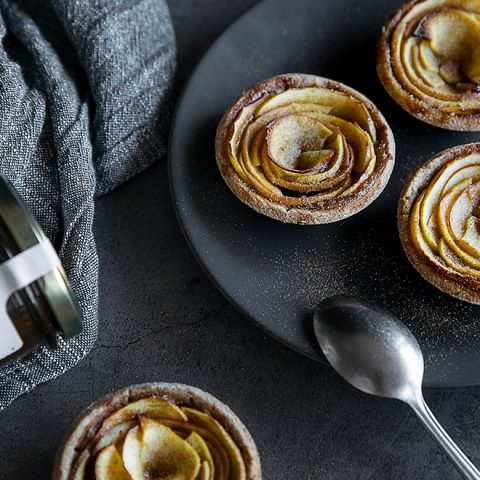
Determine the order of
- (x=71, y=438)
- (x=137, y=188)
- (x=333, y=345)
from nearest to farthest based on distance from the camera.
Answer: (x=71, y=438) < (x=333, y=345) < (x=137, y=188)

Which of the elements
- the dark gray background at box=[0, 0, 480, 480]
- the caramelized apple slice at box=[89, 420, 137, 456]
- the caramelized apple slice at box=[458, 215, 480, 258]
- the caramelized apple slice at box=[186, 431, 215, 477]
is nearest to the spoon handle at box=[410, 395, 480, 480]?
the dark gray background at box=[0, 0, 480, 480]

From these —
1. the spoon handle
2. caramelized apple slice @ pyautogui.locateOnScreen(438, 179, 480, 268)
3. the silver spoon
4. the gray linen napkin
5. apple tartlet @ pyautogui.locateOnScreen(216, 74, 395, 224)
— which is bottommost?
the spoon handle

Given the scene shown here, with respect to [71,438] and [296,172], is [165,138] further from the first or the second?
[71,438]

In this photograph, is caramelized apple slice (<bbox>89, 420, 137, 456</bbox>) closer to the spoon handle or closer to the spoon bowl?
the spoon bowl

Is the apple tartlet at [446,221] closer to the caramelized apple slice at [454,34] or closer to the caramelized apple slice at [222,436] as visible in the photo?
the caramelized apple slice at [454,34]

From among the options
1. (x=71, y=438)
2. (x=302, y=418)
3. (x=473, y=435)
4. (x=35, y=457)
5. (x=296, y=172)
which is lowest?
(x=473, y=435)

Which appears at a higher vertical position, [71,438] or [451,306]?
[71,438]

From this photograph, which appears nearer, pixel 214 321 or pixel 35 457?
pixel 35 457

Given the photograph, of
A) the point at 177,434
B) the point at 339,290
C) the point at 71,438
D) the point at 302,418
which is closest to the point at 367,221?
the point at 339,290
